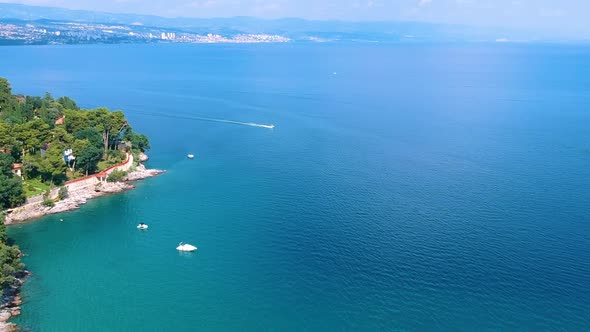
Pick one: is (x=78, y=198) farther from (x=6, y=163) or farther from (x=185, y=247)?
(x=185, y=247)

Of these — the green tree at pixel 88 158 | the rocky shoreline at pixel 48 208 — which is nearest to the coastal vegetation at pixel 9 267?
the rocky shoreline at pixel 48 208

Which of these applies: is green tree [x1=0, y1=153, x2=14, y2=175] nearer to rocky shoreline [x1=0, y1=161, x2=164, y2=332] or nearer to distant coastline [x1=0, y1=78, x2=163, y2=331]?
distant coastline [x1=0, y1=78, x2=163, y2=331]

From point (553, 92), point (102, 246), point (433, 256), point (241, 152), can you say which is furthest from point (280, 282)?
point (553, 92)

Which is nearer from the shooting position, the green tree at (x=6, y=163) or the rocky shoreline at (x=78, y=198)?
the rocky shoreline at (x=78, y=198)

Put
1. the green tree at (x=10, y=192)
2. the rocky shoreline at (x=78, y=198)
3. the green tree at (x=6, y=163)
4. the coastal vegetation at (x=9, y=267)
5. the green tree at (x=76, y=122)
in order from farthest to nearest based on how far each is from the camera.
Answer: the green tree at (x=76, y=122) < the green tree at (x=6, y=163) < the rocky shoreline at (x=78, y=198) < the green tree at (x=10, y=192) < the coastal vegetation at (x=9, y=267)

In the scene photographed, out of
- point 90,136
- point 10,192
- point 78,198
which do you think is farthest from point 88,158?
point 10,192

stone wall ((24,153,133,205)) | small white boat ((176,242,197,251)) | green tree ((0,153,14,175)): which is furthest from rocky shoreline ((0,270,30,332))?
green tree ((0,153,14,175))

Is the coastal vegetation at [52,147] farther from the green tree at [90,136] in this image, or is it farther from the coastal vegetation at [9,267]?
the coastal vegetation at [9,267]
